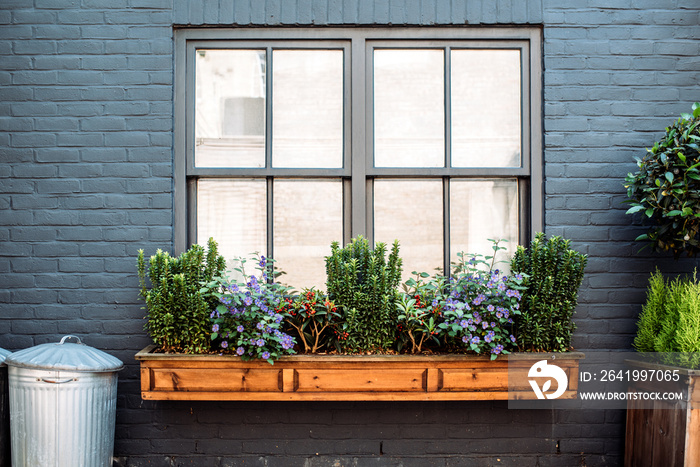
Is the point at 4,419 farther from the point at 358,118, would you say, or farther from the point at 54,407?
the point at 358,118

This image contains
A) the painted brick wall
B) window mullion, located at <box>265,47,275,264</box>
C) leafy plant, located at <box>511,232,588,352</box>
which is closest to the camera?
leafy plant, located at <box>511,232,588,352</box>

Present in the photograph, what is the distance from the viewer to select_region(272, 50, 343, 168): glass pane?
2.87 m

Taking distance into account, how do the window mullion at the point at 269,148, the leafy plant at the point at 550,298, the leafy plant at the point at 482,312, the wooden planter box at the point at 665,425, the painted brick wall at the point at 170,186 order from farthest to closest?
the window mullion at the point at 269,148, the painted brick wall at the point at 170,186, the leafy plant at the point at 550,298, the leafy plant at the point at 482,312, the wooden planter box at the point at 665,425

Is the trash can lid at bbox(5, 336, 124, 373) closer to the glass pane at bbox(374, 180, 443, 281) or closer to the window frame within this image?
the window frame

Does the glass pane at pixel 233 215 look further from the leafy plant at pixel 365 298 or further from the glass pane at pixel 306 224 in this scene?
the leafy plant at pixel 365 298

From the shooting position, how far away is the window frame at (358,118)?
2.81 meters

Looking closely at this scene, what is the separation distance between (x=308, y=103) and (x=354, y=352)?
4.80ft

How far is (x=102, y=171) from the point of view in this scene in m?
2.75

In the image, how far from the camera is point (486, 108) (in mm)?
2889

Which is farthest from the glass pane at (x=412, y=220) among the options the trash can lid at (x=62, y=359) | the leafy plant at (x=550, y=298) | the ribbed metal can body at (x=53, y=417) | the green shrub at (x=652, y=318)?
the ribbed metal can body at (x=53, y=417)

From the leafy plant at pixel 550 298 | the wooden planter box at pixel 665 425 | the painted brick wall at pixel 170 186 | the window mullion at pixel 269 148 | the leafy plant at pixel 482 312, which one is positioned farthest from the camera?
the window mullion at pixel 269 148

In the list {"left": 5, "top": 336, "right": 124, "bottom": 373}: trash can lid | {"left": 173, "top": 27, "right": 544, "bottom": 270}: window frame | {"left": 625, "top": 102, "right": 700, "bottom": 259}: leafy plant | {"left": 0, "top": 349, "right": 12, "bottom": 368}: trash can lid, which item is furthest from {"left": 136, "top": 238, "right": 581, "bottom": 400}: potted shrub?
{"left": 625, "top": 102, "right": 700, "bottom": 259}: leafy plant

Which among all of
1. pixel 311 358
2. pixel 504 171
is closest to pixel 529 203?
pixel 504 171

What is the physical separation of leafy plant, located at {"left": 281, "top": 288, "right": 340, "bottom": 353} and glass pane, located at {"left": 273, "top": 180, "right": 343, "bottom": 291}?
0.90 ft
